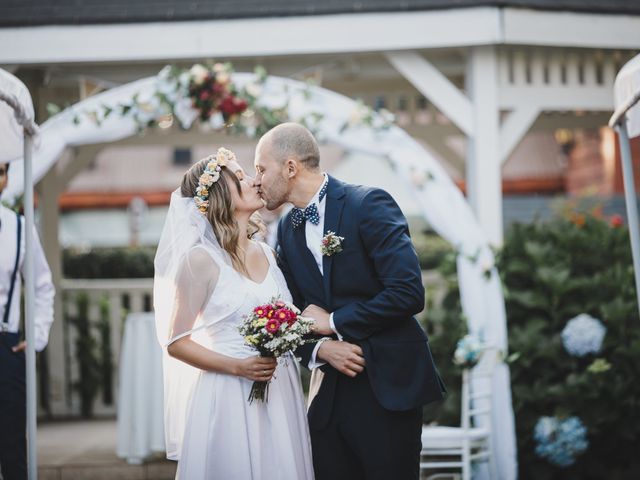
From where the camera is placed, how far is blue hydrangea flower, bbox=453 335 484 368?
637 cm

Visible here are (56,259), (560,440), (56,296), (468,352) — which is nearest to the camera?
(468,352)

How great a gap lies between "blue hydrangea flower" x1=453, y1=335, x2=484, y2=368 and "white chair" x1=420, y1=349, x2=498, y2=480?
128 mm

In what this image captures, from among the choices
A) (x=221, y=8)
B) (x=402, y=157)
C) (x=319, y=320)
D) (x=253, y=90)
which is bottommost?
(x=319, y=320)

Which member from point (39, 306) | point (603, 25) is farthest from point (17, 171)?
point (603, 25)

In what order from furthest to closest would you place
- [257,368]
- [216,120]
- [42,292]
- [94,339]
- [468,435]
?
[94,339] < [216,120] < [468,435] < [42,292] < [257,368]

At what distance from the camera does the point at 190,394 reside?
4129 mm

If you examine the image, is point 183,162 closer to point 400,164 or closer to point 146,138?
point 146,138

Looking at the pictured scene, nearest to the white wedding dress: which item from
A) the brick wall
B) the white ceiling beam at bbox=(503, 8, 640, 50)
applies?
the white ceiling beam at bbox=(503, 8, 640, 50)

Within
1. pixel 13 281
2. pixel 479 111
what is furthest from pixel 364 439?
pixel 479 111

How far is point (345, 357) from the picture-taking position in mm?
3990

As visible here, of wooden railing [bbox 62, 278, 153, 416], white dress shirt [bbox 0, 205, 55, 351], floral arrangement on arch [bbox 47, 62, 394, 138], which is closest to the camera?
white dress shirt [bbox 0, 205, 55, 351]

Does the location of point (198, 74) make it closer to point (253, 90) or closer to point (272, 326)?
point (253, 90)

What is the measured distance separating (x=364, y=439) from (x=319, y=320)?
56cm

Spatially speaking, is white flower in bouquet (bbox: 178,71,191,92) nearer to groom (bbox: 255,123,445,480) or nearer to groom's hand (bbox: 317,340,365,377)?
groom (bbox: 255,123,445,480)
